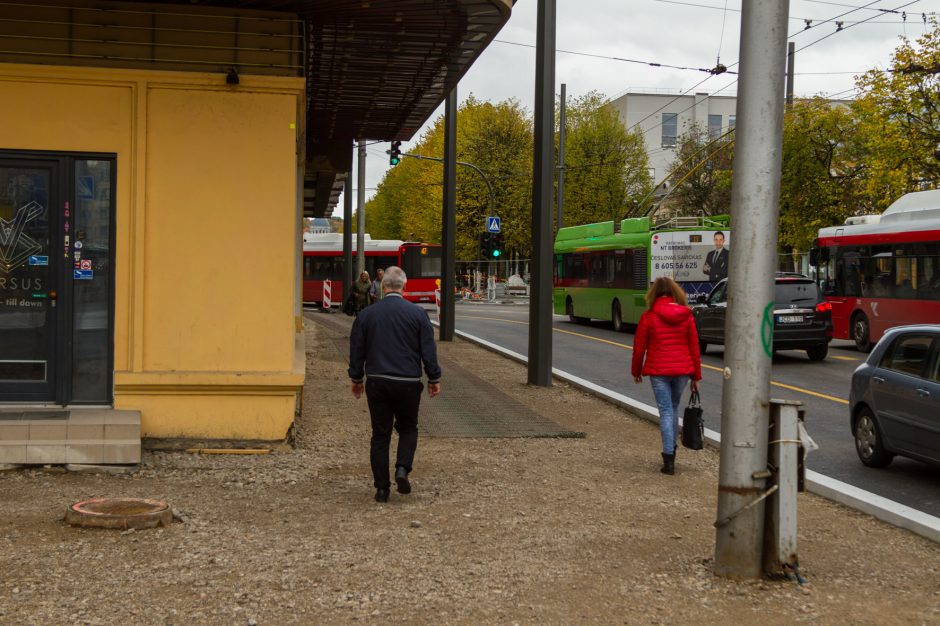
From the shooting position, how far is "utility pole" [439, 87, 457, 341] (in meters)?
23.0

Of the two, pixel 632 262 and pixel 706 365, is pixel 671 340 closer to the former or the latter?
pixel 706 365

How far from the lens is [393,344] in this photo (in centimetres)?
833

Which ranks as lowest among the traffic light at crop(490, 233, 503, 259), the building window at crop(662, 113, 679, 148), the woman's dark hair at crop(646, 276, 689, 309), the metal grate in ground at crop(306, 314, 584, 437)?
the metal grate in ground at crop(306, 314, 584, 437)

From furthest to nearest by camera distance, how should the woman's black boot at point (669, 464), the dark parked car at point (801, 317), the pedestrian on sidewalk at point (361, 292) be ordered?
the pedestrian on sidewalk at point (361, 292) < the dark parked car at point (801, 317) < the woman's black boot at point (669, 464)

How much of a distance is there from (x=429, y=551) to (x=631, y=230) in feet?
82.0

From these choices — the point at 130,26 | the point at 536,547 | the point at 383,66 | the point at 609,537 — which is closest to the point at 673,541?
the point at 609,537

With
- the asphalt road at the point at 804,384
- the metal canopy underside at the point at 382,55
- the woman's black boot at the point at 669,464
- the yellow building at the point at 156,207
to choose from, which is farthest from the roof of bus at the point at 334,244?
the woman's black boot at the point at 669,464

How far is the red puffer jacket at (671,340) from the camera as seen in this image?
9906 mm

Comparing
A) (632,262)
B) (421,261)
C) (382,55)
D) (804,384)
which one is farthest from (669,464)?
(421,261)

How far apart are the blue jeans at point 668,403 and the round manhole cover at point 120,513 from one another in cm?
428

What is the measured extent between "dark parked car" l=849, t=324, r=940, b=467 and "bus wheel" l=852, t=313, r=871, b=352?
1446 centimetres

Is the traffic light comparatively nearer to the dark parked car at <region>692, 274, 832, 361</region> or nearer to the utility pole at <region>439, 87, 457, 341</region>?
the utility pole at <region>439, 87, 457, 341</region>

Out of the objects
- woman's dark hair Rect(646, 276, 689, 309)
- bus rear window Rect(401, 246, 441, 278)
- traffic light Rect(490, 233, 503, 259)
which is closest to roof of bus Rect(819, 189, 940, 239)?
traffic light Rect(490, 233, 503, 259)

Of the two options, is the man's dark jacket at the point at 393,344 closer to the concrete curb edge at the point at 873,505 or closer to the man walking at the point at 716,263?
the concrete curb edge at the point at 873,505
